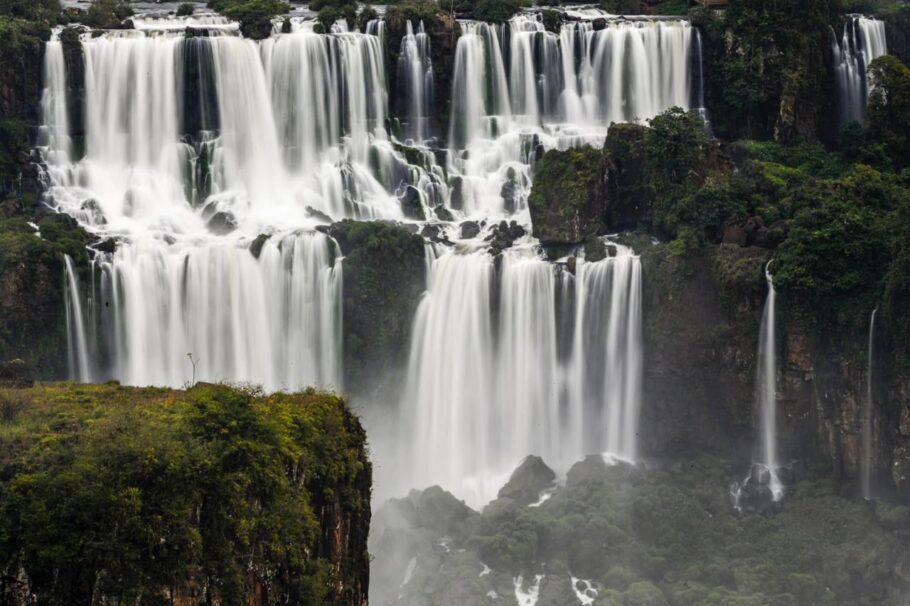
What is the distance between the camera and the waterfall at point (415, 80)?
5431 cm

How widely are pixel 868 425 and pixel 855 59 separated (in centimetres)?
1851

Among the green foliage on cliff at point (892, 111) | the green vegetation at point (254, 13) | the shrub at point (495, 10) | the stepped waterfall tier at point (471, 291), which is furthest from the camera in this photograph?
the shrub at point (495, 10)

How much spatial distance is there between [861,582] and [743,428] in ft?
24.0

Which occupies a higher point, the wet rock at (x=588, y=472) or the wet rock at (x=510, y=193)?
the wet rock at (x=510, y=193)

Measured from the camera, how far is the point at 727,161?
49.2 m

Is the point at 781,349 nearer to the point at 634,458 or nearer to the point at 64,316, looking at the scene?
the point at 634,458

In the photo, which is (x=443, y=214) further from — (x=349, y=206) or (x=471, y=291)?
(x=471, y=291)

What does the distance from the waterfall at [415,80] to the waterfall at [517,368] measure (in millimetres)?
9771

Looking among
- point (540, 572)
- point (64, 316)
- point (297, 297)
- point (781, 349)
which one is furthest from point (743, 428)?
point (64, 316)

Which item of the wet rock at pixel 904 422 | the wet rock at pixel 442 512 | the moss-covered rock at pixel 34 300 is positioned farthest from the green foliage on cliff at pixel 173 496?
the wet rock at pixel 904 422

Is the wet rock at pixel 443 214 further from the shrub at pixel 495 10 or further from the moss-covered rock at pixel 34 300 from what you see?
the moss-covered rock at pixel 34 300

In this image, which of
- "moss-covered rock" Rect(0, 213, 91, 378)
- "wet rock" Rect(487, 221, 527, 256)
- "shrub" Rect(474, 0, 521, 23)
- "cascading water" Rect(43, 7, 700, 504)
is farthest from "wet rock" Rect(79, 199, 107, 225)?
"shrub" Rect(474, 0, 521, 23)

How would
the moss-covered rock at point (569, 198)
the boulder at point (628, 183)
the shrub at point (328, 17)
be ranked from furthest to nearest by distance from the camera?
1. the shrub at point (328, 17)
2. the boulder at point (628, 183)
3. the moss-covered rock at point (569, 198)

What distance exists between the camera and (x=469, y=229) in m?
48.4
